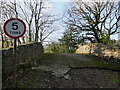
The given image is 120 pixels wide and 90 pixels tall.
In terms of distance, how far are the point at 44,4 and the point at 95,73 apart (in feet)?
42.0

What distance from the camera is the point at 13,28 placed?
114 inches

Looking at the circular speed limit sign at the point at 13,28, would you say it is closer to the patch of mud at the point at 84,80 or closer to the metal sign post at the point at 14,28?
the metal sign post at the point at 14,28

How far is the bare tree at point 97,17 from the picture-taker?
13266 mm

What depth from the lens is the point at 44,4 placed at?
50.2ft

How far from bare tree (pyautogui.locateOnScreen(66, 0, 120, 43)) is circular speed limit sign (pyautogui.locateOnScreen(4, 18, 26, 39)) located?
11.5 metres

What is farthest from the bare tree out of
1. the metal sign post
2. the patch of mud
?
the metal sign post

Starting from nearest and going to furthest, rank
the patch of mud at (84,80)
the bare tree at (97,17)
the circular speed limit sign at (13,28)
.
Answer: the circular speed limit sign at (13,28)
the patch of mud at (84,80)
the bare tree at (97,17)

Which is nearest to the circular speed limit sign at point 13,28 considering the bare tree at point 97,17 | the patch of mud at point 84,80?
the patch of mud at point 84,80

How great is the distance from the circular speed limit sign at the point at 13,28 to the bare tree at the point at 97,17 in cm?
1145

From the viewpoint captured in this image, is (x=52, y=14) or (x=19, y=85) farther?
(x=52, y=14)

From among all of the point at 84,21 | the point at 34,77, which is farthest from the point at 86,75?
the point at 84,21

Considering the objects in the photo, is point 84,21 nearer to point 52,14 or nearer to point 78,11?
point 78,11

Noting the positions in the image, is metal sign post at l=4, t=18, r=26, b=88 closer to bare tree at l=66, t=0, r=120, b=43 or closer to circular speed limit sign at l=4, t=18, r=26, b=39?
circular speed limit sign at l=4, t=18, r=26, b=39

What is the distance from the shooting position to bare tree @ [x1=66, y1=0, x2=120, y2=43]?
43.5ft
